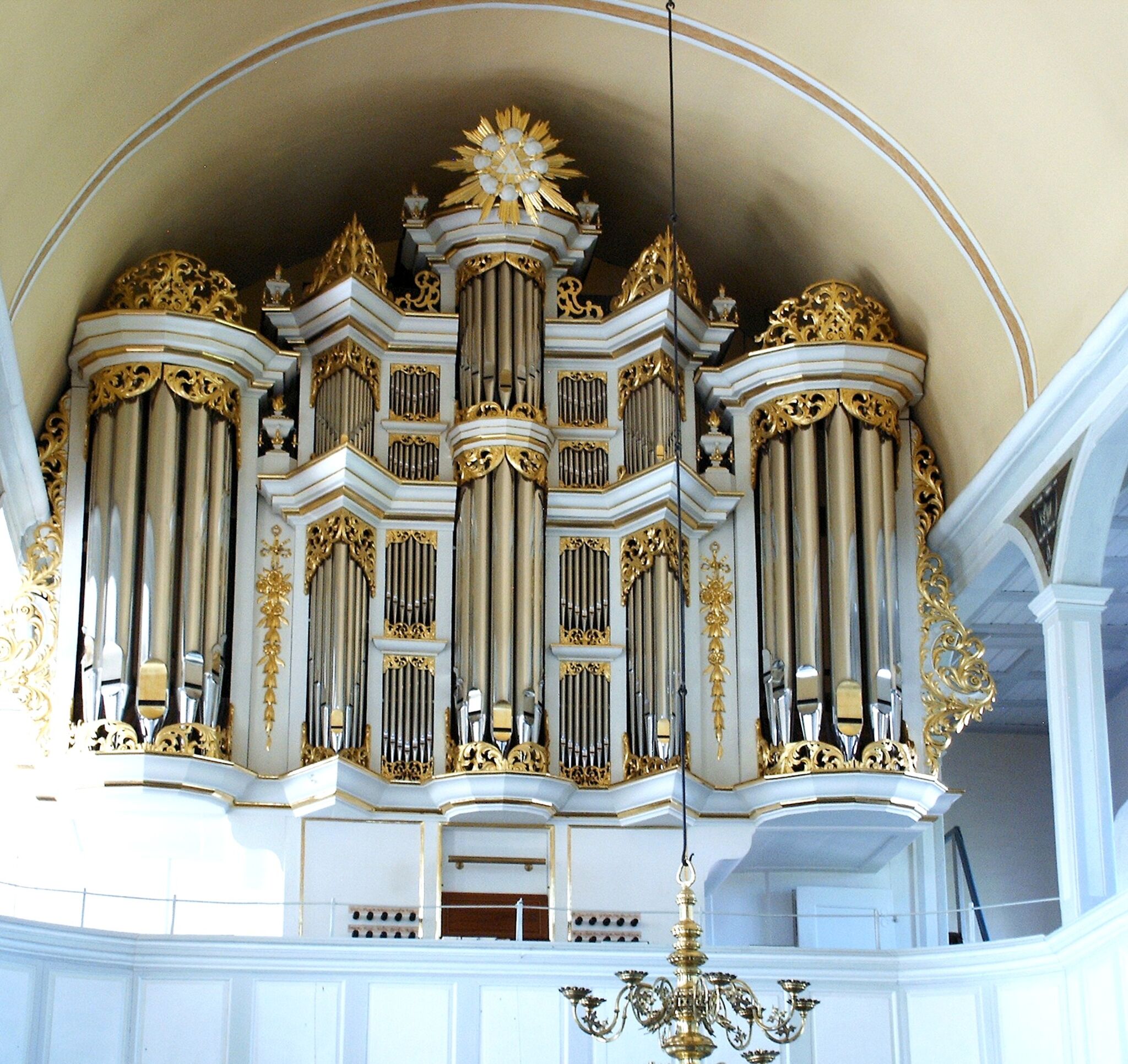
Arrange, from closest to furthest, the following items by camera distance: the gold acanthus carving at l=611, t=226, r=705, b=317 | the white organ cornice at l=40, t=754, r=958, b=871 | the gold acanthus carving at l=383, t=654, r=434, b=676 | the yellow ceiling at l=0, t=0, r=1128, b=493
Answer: the yellow ceiling at l=0, t=0, r=1128, b=493 → the white organ cornice at l=40, t=754, r=958, b=871 → the gold acanthus carving at l=383, t=654, r=434, b=676 → the gold acanthus carving at l=611, t=226, r=705, b=317

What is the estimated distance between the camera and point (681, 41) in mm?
17812

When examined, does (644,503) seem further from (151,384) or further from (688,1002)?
(688,1002)

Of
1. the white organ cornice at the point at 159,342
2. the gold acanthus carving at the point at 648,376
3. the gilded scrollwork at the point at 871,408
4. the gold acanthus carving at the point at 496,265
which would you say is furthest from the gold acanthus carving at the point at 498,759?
the gold acanthus carving at the point at 496,265

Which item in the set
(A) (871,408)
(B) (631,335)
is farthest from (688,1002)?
(B) (631,335)

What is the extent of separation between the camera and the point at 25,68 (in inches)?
563

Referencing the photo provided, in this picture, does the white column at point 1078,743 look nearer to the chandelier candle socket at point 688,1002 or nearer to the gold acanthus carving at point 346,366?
the chandelier candle socket at point 688,1002

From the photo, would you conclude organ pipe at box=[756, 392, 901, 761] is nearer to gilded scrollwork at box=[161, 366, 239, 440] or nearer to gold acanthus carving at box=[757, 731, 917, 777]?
gold acanthus carving at box=[757, 731, 917, 777]

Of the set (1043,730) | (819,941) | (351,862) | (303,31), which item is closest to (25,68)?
(303,31)

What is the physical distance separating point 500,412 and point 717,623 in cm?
245

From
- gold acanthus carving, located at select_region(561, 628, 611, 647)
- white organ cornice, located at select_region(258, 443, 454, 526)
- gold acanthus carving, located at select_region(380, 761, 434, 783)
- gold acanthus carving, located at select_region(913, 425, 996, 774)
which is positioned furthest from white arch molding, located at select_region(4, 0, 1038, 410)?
gold acanthus carving, located at select_region(380, 761, 434, 783)

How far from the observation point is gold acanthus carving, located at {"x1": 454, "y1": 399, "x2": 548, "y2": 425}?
17.9 m

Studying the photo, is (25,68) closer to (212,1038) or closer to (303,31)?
(303,31)

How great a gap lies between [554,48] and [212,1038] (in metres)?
8.43

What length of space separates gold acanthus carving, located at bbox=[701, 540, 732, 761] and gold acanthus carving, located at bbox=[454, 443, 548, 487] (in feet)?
5.07
